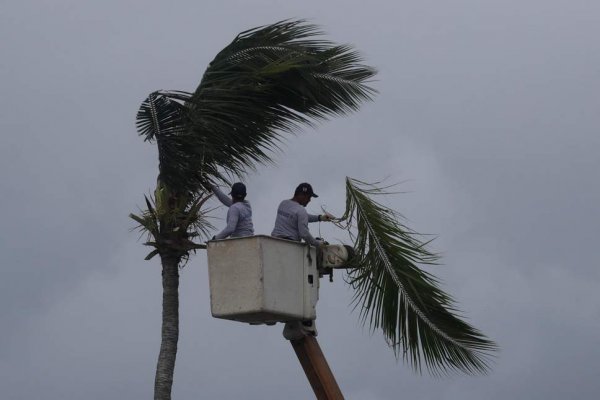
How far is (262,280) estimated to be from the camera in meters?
28.7

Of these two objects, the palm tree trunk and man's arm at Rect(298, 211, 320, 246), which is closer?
man's arm at Rect(298, 211, 320, 246)

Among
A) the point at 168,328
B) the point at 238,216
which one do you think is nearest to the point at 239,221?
the point at 238,216

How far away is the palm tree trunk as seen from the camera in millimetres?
30703

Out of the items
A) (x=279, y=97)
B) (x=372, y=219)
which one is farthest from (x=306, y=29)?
(x=372, y=219)

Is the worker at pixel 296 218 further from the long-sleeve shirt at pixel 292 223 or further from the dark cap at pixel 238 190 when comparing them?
the dark cap at pixel 238 190

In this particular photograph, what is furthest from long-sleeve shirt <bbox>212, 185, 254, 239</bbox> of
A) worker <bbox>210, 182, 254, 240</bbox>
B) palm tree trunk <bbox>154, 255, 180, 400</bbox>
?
palm tree trunk <bbox>154, 255, 180, 400</bbox>

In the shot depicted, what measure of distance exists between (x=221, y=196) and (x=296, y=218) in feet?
4.06

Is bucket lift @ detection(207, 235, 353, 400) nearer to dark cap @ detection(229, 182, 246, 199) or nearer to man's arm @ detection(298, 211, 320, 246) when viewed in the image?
man's arm @ detection(298, 211, 320, 246)

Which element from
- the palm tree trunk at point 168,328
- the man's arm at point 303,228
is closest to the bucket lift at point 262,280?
the man's arm at point 303,228

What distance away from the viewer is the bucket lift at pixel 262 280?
2877 centimetres

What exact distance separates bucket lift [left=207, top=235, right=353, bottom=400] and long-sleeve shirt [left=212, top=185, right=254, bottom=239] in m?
0.24

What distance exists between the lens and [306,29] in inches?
1230

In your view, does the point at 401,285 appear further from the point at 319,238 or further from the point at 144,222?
the point at 144,222

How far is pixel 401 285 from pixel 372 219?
968 mm
